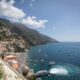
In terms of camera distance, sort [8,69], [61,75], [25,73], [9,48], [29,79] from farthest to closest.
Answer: [9,48]
[61,75]
[25,73]
[29,79]
[8,69]

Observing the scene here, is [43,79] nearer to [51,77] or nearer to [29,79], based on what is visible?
[51,77]

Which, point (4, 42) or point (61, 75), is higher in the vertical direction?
point (4, 42)

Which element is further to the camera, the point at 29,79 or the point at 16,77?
the point at 29,79

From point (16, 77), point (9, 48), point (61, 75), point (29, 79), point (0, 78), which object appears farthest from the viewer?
point (9, 48)

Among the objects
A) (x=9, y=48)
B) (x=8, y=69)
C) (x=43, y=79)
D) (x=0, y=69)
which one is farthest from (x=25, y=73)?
(x=9, y=48)

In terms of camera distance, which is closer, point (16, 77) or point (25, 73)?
point (16, 77)

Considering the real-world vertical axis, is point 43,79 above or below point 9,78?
below

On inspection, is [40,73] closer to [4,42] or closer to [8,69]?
[8,69]

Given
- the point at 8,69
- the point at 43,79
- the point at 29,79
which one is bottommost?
the point at 43,79

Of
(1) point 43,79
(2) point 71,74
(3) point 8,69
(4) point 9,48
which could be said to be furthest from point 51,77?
(4) point 9,48
